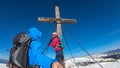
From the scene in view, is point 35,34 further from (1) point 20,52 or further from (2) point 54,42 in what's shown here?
(2) point 54,42

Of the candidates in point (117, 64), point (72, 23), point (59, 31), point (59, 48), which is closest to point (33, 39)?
point (59, 48)

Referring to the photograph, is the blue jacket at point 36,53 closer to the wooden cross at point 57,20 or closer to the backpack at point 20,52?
the backpack at point 20,52

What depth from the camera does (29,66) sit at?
10.0ft

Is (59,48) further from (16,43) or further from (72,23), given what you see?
(16,43)

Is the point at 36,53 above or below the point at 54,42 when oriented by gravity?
below

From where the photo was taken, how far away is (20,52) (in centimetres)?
305

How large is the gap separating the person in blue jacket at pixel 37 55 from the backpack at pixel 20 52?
0.06 metres

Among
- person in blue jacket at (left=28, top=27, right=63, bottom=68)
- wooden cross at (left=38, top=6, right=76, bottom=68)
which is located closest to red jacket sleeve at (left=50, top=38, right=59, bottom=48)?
wooden cross at (left=38, top=6, right=76, bottom=68)

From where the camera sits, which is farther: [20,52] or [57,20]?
[57,20]

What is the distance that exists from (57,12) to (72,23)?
1.31 meters

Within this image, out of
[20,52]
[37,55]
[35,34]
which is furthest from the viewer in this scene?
[35,34]

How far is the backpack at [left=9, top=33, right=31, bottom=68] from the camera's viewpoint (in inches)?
117

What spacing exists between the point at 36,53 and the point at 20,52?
0.33 metres

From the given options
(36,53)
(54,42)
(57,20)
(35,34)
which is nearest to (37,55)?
(36,53)
